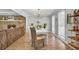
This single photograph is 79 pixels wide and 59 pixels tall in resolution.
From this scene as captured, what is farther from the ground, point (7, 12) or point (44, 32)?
point (7, 12)

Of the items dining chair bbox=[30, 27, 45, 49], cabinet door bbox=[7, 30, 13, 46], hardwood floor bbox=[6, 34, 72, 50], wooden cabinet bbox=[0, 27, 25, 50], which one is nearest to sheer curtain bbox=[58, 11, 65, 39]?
hardwood floor bbox=[6, 34, 72, 50]

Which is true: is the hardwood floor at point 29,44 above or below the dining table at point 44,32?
below

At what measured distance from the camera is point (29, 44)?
1.76 meters

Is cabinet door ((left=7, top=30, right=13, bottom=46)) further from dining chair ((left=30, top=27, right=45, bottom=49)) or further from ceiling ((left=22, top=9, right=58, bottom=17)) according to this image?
ceiling ((left=22, top=9, right=58, bottom=17))

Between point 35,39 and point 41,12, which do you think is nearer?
point 41,12

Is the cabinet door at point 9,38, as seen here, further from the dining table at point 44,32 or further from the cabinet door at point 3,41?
the dining table at point 44,32

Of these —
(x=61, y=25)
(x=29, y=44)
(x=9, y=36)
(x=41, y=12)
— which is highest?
(x=41, y=12)

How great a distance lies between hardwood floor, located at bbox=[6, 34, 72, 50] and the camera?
→ 5.54ft

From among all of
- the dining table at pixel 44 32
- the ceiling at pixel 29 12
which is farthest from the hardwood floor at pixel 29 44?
the ceiling at pixel 29 12

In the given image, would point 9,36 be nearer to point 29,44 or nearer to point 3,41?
point 3,41

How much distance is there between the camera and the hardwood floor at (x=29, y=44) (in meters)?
1.69

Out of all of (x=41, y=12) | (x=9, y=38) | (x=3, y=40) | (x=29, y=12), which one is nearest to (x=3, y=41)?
(x=3, y=40)
